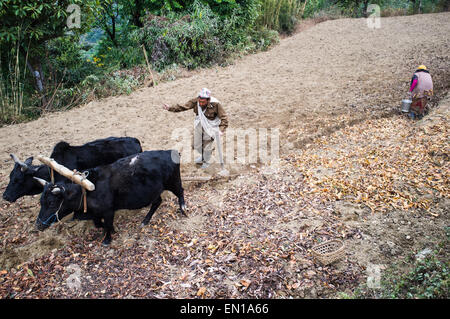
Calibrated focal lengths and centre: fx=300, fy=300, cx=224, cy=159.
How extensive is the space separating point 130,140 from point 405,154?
562 centimetres

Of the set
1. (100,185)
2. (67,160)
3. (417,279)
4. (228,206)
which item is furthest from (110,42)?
(417,279)

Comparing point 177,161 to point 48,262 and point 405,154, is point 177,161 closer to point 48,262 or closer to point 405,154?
point 48,262

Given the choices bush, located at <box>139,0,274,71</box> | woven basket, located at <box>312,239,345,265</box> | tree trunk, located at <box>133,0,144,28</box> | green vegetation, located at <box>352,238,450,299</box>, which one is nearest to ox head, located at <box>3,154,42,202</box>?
woven basket, located at <box>312,239,345,265</box>

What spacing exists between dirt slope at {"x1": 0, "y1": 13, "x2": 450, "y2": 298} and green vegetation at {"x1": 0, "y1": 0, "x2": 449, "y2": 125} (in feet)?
4.18

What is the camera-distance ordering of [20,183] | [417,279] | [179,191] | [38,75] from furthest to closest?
[38,75], [179,191], [20,183], [417,279]

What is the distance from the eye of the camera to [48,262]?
4250 mm

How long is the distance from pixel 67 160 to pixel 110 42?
1221 centimetres

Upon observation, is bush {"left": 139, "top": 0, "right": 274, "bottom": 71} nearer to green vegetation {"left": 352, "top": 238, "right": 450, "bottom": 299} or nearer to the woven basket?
the woven basket

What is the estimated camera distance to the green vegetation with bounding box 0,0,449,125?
9453 mm

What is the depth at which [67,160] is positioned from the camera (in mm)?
5090

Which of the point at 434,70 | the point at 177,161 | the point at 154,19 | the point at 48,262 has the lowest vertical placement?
the point at 48,262

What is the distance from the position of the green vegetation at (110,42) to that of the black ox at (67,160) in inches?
231

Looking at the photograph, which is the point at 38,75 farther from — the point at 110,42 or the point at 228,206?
the point at 228,206

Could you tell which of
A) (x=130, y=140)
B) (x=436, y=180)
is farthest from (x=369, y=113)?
(x=130, y=140)
